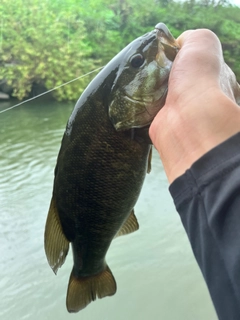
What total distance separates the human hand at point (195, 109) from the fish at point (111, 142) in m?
0.10

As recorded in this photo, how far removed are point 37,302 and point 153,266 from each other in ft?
2.20

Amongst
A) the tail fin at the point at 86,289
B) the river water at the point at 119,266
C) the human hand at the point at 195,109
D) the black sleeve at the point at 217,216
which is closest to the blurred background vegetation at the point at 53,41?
the river water at the point at 119,266

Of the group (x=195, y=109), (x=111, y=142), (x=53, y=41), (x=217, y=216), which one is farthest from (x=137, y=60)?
(x=53, y=41)

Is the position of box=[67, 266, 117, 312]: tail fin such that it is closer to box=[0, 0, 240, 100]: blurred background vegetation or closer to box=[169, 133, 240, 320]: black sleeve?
box=[169, 133, 240, 320]: black sleeve

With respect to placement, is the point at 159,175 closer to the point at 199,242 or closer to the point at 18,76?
the point at 199,242

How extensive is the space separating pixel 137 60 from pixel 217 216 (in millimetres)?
450

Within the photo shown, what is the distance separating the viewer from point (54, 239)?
2.95 feet

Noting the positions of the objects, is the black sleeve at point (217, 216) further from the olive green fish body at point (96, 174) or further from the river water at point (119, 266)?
the river water at point (119, 266)

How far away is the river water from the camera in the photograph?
189 cm

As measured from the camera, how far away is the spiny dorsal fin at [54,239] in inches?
34.9

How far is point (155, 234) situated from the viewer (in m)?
2.46

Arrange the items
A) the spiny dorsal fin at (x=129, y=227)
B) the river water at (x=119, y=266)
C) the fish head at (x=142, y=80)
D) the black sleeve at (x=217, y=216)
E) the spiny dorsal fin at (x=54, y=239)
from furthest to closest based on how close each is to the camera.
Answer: the river water at (x=119, y=266)
the spiny dorsal fin at (x=129, y=227)
the spiny dorsal fin at (x=54, y=239)
the fish head at (x=142, y=80)
the black sleeve at (x=217, y=216)

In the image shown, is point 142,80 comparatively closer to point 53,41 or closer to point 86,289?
point 86,289

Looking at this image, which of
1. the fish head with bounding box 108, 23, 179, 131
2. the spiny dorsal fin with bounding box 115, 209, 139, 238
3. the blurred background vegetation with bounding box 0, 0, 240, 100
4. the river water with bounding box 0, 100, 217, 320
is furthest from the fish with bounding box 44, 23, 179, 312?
the blurred background vegetation with bounding box 0, 0, 240, 100
